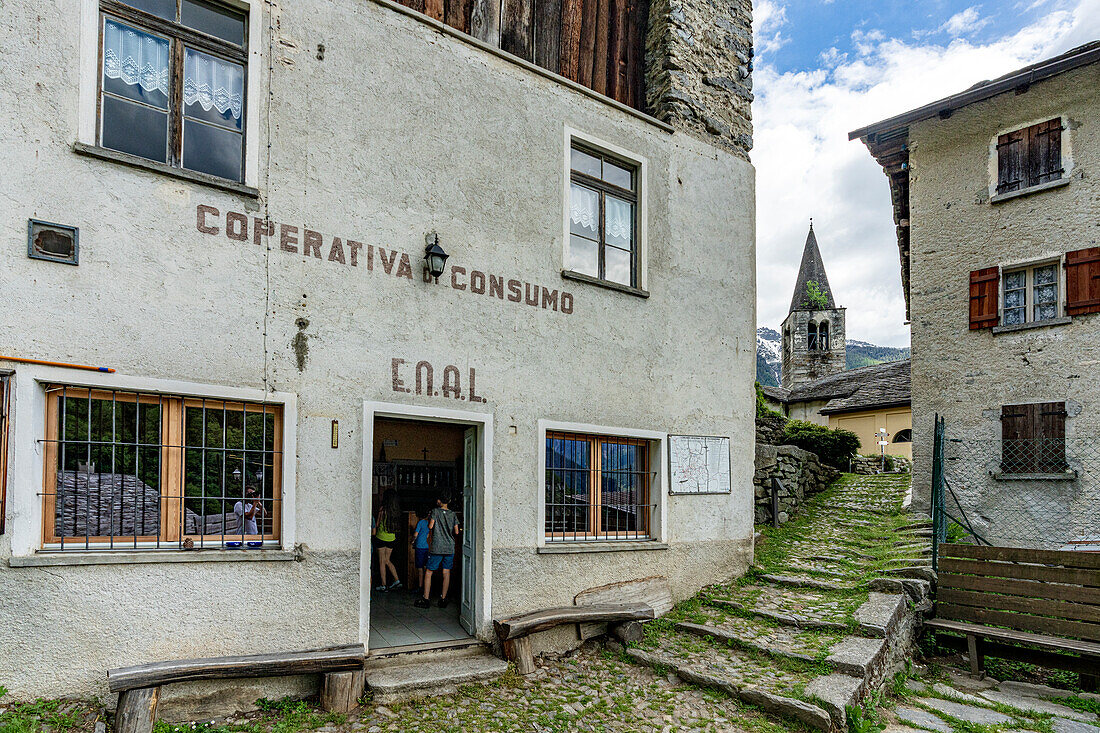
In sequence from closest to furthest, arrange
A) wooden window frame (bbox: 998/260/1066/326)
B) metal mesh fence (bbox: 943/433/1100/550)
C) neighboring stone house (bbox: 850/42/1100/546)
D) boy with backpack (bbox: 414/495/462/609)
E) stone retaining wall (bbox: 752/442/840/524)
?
boy with backpack (bbox: 414/495/462/609) → metal mesh fence (bbox: 943/433/1100/550) → neighboring stone house (bbox: 850/42/1100/546) → wooden window frame (bbox: 998/260/1066/326) → stone retaining wall (bbox: 752/442/840/524)

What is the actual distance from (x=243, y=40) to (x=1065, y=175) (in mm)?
12880

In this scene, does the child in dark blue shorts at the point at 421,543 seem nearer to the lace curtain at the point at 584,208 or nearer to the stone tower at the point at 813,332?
the lace curtain at the point at 584,208

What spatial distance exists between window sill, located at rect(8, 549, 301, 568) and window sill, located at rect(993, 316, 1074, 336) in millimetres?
12239

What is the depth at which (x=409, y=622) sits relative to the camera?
7.13 meters

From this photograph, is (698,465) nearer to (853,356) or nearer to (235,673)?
(235,673)

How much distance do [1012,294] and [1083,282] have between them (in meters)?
1.06

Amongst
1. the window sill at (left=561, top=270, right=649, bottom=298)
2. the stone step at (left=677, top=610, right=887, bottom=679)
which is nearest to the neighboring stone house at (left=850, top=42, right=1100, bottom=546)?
the stone step at (left=677, top=610, right=887, bottom=679)

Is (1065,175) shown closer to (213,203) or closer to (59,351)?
(213,203)

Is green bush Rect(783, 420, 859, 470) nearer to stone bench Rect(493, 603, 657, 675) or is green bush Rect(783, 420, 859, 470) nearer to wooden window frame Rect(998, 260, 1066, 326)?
wooden window frame Rect(998, 260, 1066, 326)

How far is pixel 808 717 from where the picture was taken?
5195 mm

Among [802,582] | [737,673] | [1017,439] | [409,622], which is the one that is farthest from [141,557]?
[1017,439]

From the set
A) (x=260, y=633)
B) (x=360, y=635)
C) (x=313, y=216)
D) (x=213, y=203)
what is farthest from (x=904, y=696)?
(x=213, y=203)

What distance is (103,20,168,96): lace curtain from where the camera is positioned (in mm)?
5074

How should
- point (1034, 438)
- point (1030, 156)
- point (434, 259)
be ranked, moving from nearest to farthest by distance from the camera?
1. point (434, 259)
2. point (1034, 438)
3. point (1030, 156)
